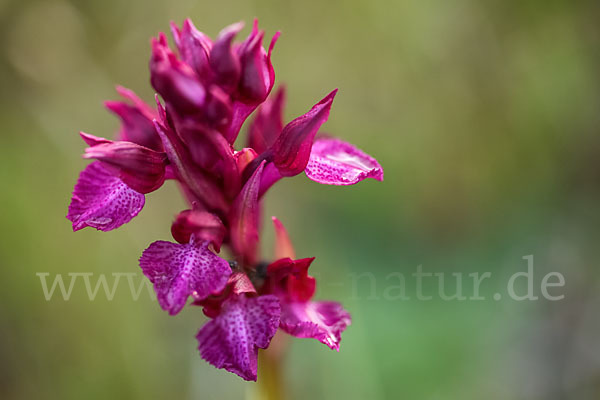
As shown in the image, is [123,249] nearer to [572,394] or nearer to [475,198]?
[475,198]

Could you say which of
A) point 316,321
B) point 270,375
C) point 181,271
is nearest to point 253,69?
point 181,271

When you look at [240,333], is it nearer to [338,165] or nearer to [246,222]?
[246,222]

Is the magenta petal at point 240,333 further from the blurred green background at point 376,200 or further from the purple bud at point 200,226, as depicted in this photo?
the blurred green background at point 376,200

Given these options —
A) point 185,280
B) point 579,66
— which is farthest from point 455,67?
point 185,280

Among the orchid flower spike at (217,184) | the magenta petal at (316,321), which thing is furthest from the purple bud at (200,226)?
the magenta petal at (316,321)

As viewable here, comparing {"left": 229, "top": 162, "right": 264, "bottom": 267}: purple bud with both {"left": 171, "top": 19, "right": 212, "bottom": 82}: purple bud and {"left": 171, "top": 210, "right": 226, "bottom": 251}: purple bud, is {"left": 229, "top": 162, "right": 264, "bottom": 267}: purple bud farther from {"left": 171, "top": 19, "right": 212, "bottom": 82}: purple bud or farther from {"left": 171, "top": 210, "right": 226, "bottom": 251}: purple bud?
{"left": 171, "top": 19, "right": 212, "bottom": 82}: purple bud

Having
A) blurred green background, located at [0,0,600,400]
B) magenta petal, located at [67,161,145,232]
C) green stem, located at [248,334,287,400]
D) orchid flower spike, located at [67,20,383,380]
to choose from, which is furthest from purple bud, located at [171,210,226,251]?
blurred green background, located at [0,0,600,400]

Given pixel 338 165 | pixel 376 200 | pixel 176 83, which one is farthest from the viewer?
pixel 376 200
